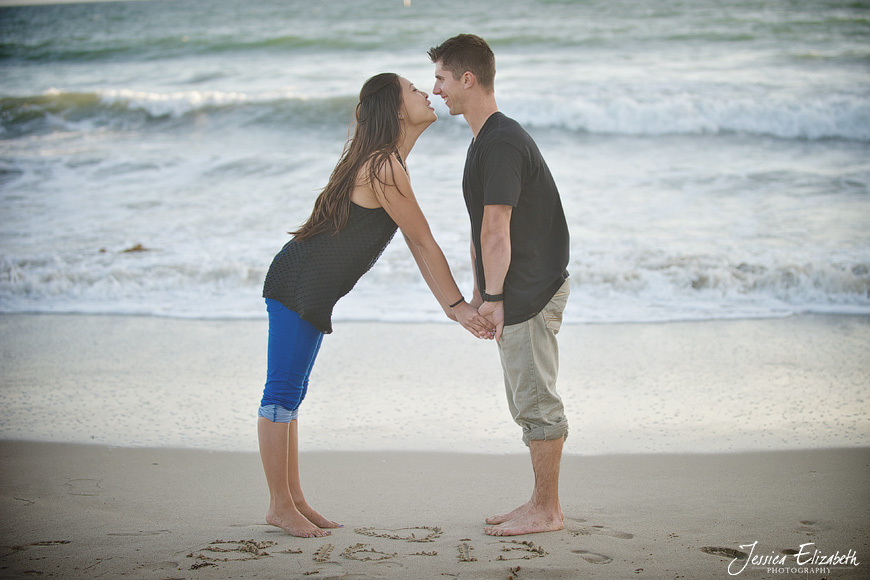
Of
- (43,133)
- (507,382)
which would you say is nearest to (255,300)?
(507,382)

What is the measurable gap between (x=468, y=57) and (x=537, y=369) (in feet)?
3.95

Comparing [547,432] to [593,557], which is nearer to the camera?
[593,557]

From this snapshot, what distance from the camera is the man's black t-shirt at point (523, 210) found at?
8.18 ft

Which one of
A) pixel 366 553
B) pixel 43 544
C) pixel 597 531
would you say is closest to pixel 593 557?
pixel 597 531

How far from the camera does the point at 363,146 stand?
2611mm

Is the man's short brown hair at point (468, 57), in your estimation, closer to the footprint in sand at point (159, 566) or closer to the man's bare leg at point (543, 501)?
the man's bare leg at point (543, 501)

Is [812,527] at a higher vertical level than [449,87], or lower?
lower

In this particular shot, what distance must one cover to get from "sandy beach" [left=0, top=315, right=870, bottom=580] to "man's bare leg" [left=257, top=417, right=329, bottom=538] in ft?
Answer: 0.31

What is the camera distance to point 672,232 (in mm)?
7793

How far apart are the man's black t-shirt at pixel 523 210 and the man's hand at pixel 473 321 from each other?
0.39 feet

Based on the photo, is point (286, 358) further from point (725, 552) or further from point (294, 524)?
point (725, 552)

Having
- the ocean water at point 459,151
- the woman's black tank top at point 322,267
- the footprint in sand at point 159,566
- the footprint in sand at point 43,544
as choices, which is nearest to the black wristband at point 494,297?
the woman's black tank top at point 322,267

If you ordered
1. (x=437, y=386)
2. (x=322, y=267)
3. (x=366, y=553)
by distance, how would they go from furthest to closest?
(x=437, y=386), (x=322, y=267), (x=366, y=553)

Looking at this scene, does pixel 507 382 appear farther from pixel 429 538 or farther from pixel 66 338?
pixel 66 338
